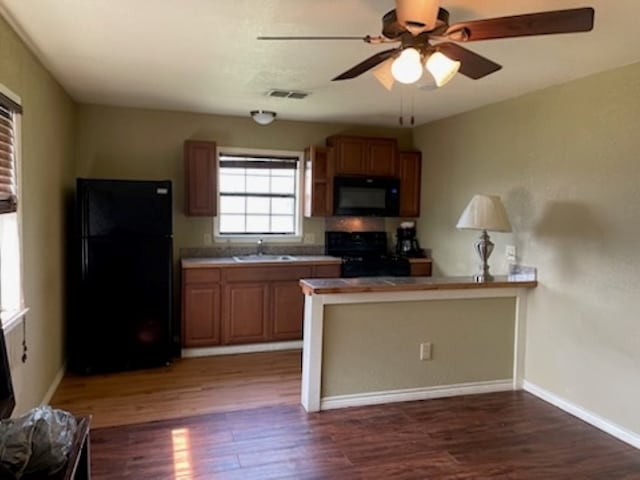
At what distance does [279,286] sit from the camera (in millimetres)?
4715

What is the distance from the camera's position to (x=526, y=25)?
1.75 meters

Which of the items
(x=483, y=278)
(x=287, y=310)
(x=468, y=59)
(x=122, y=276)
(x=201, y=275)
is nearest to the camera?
(x=468, y=59)

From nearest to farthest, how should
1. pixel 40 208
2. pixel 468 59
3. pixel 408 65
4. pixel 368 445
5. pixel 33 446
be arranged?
pixel 33 446 → pixel 408 65 → pixel 468 59 → pixel 368 445 → pixel 40 208

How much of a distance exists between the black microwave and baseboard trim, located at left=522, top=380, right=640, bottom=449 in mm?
2273

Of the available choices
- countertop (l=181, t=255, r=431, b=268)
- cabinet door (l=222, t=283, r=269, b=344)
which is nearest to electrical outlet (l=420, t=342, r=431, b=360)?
countertop (l=181, t=255, r=431, b=268)

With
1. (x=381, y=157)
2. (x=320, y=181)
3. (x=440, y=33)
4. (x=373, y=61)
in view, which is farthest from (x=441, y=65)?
(x=381, y=157)

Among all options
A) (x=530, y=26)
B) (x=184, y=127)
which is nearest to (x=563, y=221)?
(x=530, y=26)

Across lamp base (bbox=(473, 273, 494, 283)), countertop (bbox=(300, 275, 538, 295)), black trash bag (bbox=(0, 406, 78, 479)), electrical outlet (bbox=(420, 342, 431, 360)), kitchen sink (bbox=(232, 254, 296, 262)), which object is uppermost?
kitchen sink (bbox=(232, 254, 296, 262))

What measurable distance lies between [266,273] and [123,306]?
1.31 meters

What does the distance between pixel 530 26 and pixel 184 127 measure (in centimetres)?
378

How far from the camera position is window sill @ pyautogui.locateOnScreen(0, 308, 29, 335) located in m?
2.52

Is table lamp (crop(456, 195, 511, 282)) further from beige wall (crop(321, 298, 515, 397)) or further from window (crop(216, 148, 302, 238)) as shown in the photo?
window (crop(216, 148, 302, 238))

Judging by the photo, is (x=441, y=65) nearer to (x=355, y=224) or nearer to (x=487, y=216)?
(x=487, y=216)

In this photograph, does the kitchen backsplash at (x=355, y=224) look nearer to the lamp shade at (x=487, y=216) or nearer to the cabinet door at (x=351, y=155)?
the cabinet door at (x=351, y=155)
